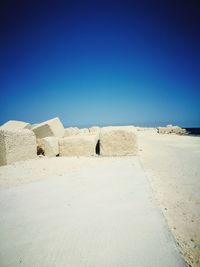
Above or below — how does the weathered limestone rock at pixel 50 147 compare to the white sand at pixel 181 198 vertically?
above

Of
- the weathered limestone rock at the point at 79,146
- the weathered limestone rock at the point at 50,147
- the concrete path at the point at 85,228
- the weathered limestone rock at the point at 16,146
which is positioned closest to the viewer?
the concrete path at the point at 85,228

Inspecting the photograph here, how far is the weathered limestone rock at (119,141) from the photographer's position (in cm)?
620

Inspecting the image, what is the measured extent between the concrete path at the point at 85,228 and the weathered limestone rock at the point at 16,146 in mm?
2624

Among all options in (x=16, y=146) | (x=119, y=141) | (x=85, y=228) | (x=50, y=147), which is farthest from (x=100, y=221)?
(x=50, y=147)

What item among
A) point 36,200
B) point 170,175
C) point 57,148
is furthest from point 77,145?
point 36,200

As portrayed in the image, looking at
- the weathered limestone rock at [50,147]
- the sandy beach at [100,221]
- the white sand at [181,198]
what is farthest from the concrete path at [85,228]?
the weathered limestone rock at [50,147]

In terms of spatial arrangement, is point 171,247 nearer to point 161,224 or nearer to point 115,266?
point 161,224

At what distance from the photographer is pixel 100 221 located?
7.35ft

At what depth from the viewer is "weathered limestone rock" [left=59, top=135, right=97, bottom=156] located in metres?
6.69

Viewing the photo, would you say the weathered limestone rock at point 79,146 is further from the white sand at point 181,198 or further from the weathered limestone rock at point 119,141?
the white sand at point 181,198

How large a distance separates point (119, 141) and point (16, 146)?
2.94 meters

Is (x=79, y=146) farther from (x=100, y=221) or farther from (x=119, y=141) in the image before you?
(x=100, y=221)

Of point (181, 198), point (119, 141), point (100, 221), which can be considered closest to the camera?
point (100, 221)

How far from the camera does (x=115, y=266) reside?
1.60 m
